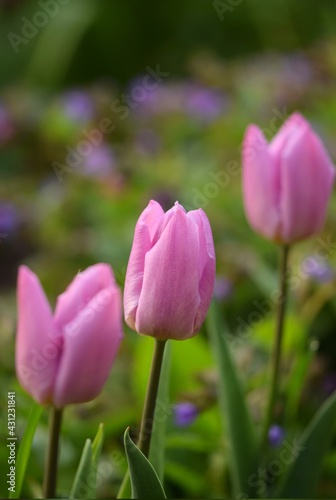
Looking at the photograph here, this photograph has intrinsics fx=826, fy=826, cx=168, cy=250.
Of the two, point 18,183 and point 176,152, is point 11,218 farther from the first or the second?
point 176,152

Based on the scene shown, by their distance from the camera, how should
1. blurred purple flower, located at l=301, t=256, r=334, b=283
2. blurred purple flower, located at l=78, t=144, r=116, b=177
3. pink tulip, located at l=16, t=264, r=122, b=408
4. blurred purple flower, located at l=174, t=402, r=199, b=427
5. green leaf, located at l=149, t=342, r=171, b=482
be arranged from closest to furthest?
1. pink tulip, located at l=16, t=264, r=122, b=408
2. green leaf, located at l=149, t=342, r=171, b=482
3. blurred purple flower, located at l=174, t=402, r=199, b=427
4. blurred purple flower, located at l=301, t=256, r=334, b=283
5. blurred purple flower, located at l=78, t=144, r=116, b=177

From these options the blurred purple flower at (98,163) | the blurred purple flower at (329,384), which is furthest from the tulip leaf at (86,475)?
the blurred purple flower at (98,163)

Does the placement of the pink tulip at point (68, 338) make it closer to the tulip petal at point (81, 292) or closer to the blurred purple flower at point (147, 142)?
the tulip petal at point (81, 292)

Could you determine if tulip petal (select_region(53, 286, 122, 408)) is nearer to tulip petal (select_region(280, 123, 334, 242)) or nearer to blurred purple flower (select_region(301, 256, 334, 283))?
tulip petal (select_region(280, 123, 334, 242))

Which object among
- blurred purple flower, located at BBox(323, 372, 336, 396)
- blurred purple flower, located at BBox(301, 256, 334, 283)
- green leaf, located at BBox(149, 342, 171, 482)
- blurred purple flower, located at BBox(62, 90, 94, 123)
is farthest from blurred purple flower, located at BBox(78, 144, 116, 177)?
green leaf, located at BBox(149, 342, 171, 482)

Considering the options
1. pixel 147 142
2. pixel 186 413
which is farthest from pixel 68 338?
pixel 147 142

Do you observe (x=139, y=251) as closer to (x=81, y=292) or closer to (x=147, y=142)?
(x=81, y=292)

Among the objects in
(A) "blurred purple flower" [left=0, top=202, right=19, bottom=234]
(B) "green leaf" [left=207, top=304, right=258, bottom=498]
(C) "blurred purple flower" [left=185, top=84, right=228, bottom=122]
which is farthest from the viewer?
(C) "blurred purple flower" [left=185, top=84, right=228, bottom=122]
